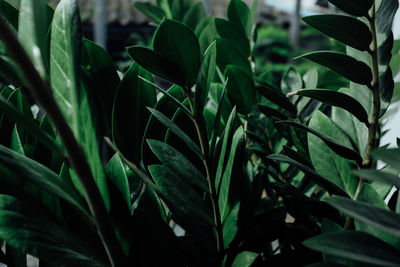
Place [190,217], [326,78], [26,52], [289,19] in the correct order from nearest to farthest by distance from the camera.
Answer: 1. [26,52]
2. [190,217]
3. [326,78]
4. [289,19]

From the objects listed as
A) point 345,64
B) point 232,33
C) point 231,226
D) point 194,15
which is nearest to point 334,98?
point 345,64

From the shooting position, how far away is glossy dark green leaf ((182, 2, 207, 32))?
648 millimetres

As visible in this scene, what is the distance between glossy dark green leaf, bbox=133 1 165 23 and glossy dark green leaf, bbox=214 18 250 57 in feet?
0.61

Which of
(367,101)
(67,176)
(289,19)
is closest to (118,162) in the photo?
(67,176)

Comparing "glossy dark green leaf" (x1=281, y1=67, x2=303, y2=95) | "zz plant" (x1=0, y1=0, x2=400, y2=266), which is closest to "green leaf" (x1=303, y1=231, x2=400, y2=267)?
"zz plant" (x1=0, y1=0, x2=400, y2=266)

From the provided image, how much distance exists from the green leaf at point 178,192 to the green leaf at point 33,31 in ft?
0.38

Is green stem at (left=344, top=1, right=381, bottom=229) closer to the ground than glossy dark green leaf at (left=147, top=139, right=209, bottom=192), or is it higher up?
higher up

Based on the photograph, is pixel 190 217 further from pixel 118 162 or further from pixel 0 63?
pixel 0 63

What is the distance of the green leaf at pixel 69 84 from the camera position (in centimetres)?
24

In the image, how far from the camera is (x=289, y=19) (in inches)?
432

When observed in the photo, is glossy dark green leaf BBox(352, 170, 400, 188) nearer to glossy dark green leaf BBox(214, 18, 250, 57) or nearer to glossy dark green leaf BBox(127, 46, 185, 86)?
glossy dark green leaf BBox(127, 46, 185, 86)

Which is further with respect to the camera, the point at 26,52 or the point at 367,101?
the point at 367,101

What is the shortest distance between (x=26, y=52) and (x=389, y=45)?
0.90 feet

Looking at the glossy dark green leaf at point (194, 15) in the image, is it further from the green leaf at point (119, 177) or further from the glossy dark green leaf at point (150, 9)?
the green leaf at point (119, 177)
